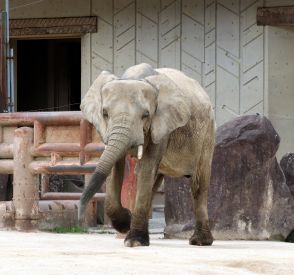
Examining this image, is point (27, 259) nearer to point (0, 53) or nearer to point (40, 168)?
point (40, 168)

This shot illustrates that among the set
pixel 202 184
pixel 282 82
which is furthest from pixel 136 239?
pixel 282 82

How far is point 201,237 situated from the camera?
11.4 m

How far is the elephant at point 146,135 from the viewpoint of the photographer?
9.92 m

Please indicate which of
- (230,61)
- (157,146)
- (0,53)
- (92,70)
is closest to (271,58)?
(230,61)

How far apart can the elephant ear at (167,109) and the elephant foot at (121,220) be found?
703 millimetres

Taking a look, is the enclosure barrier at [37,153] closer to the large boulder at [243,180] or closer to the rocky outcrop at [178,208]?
the rocky outcrop at [178,208]

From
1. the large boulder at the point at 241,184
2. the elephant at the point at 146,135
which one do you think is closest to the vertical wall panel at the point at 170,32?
the large boulder at the point at 241,184

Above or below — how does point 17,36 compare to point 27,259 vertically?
above

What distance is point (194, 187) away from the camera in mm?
11695

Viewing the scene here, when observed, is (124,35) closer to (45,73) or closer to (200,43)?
(200,43)

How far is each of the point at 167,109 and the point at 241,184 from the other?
283 centimetres

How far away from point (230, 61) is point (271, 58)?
588mm

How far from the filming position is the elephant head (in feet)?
32.0

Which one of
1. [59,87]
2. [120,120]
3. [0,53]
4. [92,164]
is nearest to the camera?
[120,120]
